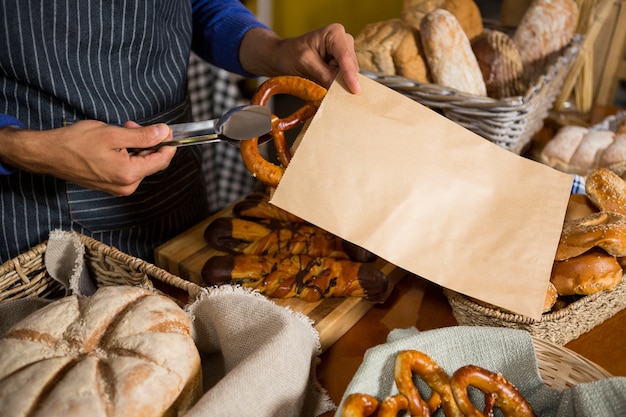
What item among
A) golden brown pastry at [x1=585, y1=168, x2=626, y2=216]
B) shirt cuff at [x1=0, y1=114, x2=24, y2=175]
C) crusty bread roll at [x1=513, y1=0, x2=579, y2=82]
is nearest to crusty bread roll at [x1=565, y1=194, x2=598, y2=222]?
golden brown pastry at [x1=585, y1=168, x2=626, y2=216]

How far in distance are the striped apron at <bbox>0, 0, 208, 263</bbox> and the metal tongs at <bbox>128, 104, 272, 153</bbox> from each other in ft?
1.09

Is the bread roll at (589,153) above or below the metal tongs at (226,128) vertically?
below

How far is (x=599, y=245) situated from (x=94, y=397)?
841mm

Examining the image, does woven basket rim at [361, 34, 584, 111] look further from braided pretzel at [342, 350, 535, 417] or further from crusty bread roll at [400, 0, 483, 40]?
braided pretzel at [342, 350, 535, 417]

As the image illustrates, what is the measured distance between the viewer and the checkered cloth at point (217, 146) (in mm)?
2111

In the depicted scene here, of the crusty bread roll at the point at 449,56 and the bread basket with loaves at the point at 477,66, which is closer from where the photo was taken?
the bread basket with loaves at the point at 477,66

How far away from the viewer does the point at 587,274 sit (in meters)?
0.97

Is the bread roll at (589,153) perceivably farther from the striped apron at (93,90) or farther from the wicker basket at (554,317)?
the striped apron at (93,90)

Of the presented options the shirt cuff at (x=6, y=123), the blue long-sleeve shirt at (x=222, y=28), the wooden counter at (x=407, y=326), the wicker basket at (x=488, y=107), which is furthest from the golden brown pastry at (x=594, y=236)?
the shirt cuff at (x=6, y=123)

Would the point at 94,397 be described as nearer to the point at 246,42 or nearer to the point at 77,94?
the point at 77,94

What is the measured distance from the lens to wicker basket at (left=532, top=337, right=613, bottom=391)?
82 cm

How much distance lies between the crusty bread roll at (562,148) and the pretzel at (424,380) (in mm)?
961

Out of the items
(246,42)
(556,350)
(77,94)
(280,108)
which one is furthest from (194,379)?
(280,108)

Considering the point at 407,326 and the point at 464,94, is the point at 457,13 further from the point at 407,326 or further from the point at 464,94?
the point at 407,326
